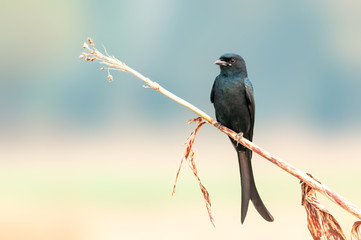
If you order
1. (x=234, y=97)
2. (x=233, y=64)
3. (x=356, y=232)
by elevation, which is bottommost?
(x=356, y=232)

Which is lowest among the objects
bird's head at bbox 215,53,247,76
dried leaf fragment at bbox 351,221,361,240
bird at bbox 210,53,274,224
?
dried leaf fragment at bbox 351,221,361,240

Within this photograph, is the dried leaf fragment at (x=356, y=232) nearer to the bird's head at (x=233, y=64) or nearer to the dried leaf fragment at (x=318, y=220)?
the dried leaf fragment at (x=318, y=220)

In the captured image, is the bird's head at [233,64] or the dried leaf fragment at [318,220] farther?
the bird's head at [233,64]

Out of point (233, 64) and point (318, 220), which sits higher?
point (233, 64)

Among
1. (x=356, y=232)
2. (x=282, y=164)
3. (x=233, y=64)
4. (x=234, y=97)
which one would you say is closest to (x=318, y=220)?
(x=356, y=232)

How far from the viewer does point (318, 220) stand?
5.04 ft

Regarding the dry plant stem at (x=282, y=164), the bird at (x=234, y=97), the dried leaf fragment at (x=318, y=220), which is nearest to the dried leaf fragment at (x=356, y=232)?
the dried leaf fragment at (x=318, y=220)

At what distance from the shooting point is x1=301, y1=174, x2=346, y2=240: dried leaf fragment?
149 centimetres

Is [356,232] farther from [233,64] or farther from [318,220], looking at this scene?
[233,64]

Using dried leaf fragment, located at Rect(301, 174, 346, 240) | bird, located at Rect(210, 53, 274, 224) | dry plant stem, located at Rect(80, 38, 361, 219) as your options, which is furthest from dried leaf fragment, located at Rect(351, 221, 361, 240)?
bird, located at Rect(210, 53, 274, 224)

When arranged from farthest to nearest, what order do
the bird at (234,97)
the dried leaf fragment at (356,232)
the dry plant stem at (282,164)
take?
the bird at (234,97) → the dried leaf fragment at (356,232) → the dry plant stem at (282,164)

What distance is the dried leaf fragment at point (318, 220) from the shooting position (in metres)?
1.49

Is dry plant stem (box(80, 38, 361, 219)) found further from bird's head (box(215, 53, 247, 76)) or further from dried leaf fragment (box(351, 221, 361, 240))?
bird's head (box(215, 53, 247, 76))

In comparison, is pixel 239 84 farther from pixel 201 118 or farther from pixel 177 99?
pixel 177 99
